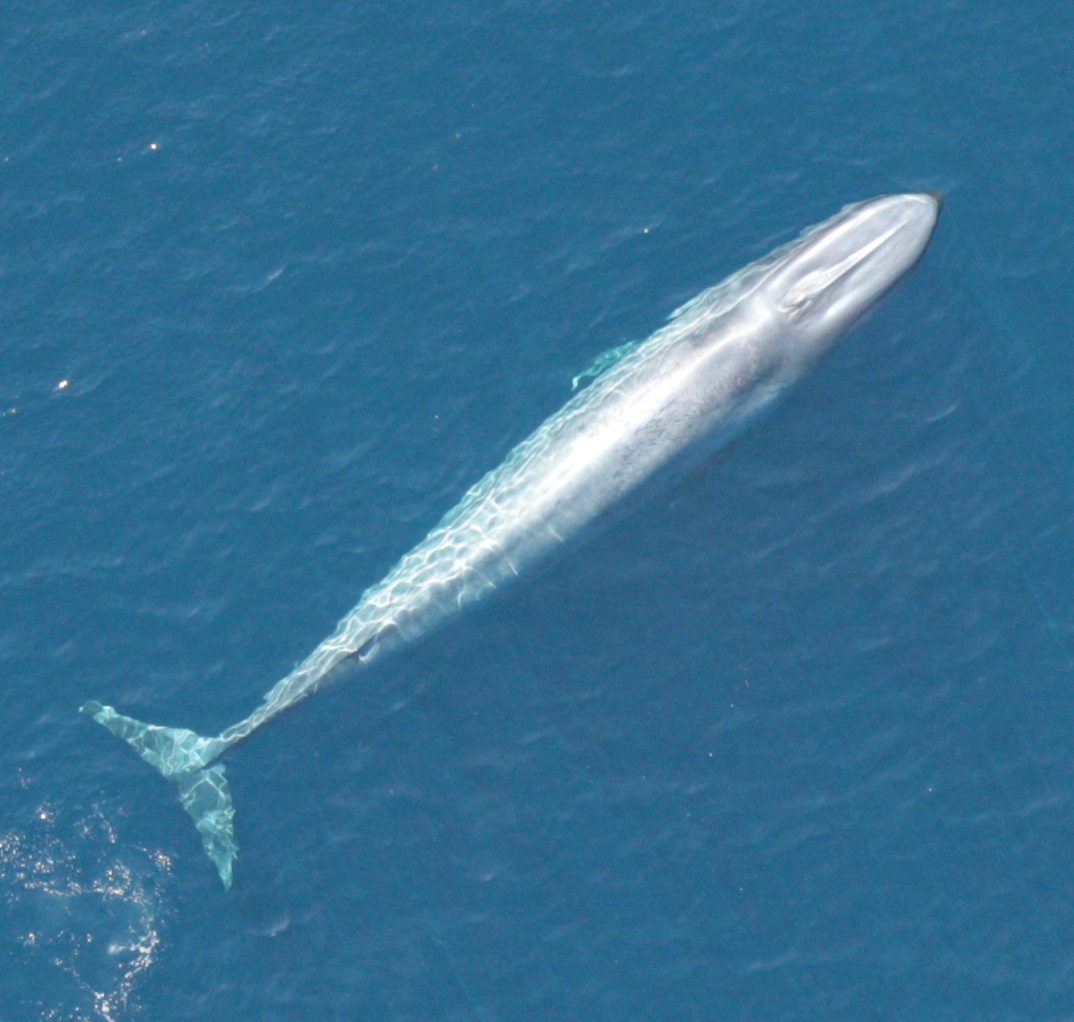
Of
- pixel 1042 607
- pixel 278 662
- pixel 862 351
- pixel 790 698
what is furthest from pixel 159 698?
pixel 1042 607

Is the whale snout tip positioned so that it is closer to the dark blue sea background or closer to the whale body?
the whale body

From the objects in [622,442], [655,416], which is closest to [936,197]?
[655,416]

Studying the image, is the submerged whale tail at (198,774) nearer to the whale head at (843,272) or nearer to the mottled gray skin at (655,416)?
the mottled gray skin at (655,416)

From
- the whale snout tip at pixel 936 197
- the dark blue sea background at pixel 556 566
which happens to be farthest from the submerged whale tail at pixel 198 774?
the whale snout tip at pixel 936 197

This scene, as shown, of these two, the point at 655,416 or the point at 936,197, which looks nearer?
the point at 655,416

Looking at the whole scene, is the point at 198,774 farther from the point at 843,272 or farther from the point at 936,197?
the point at 936,197

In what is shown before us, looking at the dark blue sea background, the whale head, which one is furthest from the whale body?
the dark blue sea background

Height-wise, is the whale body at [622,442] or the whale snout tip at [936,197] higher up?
the whale snout tip at [936,197]
